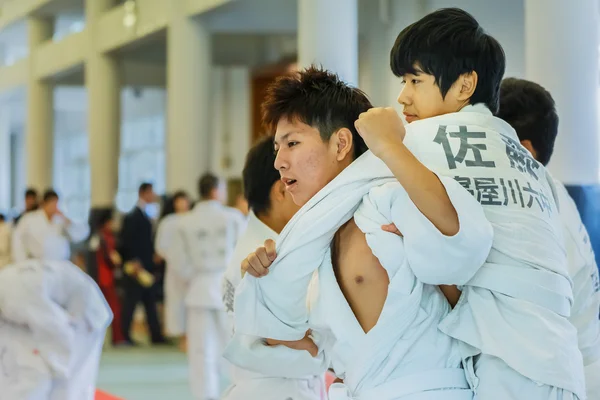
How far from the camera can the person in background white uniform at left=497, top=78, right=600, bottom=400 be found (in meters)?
2.57

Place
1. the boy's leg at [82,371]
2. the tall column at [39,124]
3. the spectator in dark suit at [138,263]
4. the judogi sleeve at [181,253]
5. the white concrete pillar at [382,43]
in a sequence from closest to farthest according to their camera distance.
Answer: the boy's leg at [82,371] → the judogi sleeve at [181,253] → the white concrete pillar at [382,43] → the spectator in dark suit at [138,263] → the tall column at [39,124]

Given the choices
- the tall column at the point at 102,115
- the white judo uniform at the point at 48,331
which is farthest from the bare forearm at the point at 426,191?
the tall column at the point at 102,115

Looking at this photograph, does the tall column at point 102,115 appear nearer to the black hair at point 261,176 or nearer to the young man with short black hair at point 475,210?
the black hair at point 261,176

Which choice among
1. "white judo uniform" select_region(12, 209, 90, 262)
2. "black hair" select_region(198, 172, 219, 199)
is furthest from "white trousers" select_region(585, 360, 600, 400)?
"black hair" select_region(198, 172, 219, 199)

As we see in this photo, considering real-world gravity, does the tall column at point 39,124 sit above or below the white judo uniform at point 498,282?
above

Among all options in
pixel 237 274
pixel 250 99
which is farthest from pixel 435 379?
pixel 250 99

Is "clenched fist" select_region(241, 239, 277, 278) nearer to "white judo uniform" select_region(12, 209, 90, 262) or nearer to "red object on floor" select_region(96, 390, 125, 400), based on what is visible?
"white judo uniform" select_region(12, 209, 90, 262)

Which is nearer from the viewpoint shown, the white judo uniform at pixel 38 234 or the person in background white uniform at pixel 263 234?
the person in background white uniform at pixel 263 234

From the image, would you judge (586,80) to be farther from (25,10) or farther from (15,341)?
(25,10)

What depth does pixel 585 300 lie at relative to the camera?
2.59m

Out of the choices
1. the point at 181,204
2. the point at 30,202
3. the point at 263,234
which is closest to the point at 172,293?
the point at 181,204

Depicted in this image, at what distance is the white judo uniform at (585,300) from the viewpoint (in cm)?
254

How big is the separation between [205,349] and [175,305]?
7.99 feet

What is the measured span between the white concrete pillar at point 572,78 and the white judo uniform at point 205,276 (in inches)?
121
